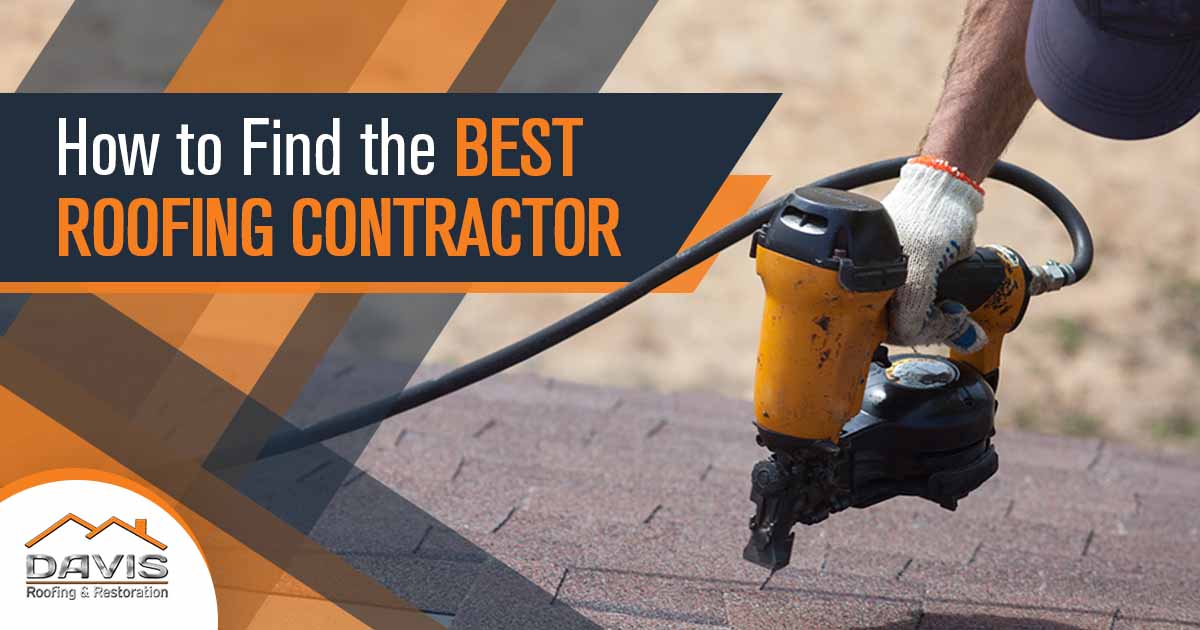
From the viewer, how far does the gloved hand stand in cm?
196

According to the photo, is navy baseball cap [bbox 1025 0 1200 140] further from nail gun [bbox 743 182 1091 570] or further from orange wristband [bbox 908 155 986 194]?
nail gun [bbox 743 182 1091 570]

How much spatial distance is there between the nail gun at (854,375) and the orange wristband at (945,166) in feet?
0.37

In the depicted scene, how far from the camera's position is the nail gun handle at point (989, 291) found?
2049mm

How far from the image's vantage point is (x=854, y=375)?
195cm

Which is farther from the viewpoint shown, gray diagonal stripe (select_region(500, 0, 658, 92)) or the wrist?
gray diagonal stripe (select_region(500, 0, 658, 92))

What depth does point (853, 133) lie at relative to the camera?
7426mm

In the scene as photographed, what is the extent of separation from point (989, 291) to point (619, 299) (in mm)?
559

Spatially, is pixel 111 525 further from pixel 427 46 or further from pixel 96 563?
pixel 427 46

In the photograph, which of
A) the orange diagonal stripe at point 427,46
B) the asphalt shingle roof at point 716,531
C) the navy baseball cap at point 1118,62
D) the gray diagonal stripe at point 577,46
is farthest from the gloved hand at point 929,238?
the gray diagonal stripe at point 577,46

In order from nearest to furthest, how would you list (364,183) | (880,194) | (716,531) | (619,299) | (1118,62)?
(1118,62) → (619,299) → (716,531) → (364,183) → (880,194)

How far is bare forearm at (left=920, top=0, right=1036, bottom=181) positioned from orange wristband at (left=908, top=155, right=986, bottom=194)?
0.01 metres

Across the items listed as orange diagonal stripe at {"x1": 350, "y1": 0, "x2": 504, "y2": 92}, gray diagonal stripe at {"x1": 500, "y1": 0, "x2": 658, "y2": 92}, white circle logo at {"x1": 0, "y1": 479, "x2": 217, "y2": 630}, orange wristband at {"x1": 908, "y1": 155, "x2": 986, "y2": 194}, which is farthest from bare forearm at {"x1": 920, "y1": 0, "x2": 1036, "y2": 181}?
gray diagonal stripe at {"x1": 500, "y1": 0, "x2": 658, "y2": 92}

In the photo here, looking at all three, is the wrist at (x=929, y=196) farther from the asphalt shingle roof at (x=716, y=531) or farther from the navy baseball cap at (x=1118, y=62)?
the asphalt shingle roof at (x=716, y=531)

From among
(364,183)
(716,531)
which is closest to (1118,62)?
(716,531)
